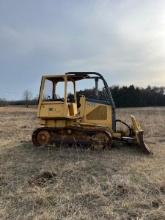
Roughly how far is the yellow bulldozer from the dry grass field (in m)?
0.37

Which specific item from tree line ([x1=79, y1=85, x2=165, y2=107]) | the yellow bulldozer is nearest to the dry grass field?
the yellow bulldozer

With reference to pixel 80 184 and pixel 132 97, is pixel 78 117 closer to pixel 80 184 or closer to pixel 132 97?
pixel 80 184

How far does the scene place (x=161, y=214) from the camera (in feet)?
19.8

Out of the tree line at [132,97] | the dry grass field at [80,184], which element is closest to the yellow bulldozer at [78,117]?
the dry grass field at [80,184]

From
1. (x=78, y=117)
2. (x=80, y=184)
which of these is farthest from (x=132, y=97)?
(x=80, y=184)

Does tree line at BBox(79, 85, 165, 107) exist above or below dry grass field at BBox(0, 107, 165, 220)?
above

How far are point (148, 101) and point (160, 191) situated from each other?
2586 inches

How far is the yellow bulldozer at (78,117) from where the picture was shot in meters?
11.4

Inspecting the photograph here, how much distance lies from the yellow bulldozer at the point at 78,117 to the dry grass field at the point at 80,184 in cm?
37

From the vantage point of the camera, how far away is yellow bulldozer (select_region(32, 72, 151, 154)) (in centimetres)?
1141

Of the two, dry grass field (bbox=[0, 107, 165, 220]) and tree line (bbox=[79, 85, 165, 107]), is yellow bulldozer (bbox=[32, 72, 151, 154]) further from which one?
tree line (bbox=[79, 85, 165, 107])

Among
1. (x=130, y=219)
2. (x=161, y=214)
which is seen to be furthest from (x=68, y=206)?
(x=161, y=214)

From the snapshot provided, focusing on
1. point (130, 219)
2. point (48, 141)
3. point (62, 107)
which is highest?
point (62, 107)

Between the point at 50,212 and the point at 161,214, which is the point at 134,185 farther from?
the point at 50,212
